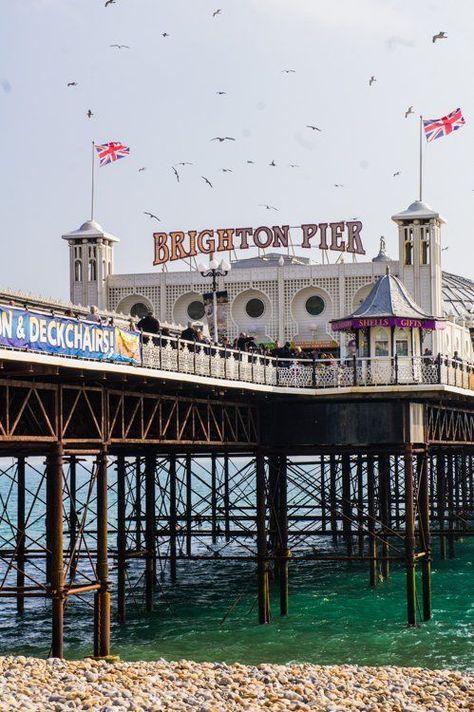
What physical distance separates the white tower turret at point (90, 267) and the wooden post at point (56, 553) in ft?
115

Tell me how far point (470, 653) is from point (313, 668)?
662 centimetres

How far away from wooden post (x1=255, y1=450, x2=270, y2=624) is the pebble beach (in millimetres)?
9947

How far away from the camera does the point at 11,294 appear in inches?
1436

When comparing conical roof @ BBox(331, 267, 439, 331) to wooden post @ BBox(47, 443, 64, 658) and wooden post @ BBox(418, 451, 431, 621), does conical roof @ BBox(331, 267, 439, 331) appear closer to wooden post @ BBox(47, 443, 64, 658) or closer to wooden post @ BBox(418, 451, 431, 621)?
wooden post @ BBox(418, 451, 431, 621)

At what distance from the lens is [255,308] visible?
6419 centimetres

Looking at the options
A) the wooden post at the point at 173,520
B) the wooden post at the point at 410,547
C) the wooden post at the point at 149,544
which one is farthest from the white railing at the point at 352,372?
the wooden post at the point at 173,520

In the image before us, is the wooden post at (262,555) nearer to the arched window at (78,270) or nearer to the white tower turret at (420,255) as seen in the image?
the white tower turret at (420,255)

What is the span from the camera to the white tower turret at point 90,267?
64812 millimetres

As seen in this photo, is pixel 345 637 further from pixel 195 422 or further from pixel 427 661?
pixel 195 422

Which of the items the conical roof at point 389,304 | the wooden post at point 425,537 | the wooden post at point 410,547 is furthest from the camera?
the conical roof at point 389,304

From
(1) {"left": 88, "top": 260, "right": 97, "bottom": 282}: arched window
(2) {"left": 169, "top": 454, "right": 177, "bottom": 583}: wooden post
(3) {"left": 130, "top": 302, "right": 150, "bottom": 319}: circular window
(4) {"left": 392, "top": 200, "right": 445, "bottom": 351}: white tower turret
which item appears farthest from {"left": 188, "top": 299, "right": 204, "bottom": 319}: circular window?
(2) {"left": 169, "top": 454, "right": 177, "bottom": 583}: wooden post

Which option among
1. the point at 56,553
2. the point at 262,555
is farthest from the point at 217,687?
the point at 262,555

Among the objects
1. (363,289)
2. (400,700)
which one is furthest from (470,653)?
(363,289)

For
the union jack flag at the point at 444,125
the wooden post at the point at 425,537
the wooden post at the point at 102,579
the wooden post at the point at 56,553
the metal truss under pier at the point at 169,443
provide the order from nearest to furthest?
the wooden post at the point at 56,553 → the metal truss under pier at the point at 169,443 → the wooden post at the point at 102,579 → the wooden post at the point at 425,537 → the union jack flag at the point at 444,125
